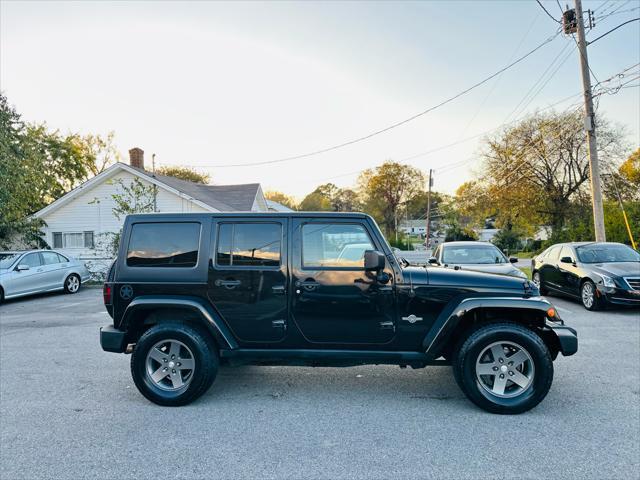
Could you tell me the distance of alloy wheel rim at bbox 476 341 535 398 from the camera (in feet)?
12.1

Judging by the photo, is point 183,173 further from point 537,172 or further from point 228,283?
point 228,283

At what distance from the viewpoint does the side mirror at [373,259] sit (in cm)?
365

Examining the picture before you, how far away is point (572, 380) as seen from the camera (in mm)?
4465

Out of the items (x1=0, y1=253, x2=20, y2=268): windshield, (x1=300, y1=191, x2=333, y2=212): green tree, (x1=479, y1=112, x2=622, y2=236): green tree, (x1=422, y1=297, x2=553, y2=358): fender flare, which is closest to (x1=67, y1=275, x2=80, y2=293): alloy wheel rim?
(x1=0, y1=253, x2=20, y2=268): windshield

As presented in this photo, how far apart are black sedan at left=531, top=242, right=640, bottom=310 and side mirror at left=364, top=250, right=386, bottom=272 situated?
6.85 metres

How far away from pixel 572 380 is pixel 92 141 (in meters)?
49.3

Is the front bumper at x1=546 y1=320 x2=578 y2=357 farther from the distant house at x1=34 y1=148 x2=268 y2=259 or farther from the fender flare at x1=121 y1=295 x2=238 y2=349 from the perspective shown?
the distant house at x1=34 y1=148 x2=268 y2=259

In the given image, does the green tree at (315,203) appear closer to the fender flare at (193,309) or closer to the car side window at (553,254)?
the car side window at (553,254)

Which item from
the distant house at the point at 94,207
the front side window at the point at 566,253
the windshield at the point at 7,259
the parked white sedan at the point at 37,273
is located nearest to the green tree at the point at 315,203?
the distant house at the point at 94,207

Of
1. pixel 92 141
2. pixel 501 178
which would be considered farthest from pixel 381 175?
pixel 92 141

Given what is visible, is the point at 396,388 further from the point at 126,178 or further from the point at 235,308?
the point at 126,178

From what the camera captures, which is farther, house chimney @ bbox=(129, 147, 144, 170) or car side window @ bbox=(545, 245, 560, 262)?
house chimney @ bbox=(129, 147, 144, 170)

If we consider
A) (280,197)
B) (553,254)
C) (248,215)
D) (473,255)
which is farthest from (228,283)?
(280,197)

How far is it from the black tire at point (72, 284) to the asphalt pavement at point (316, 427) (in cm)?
828
